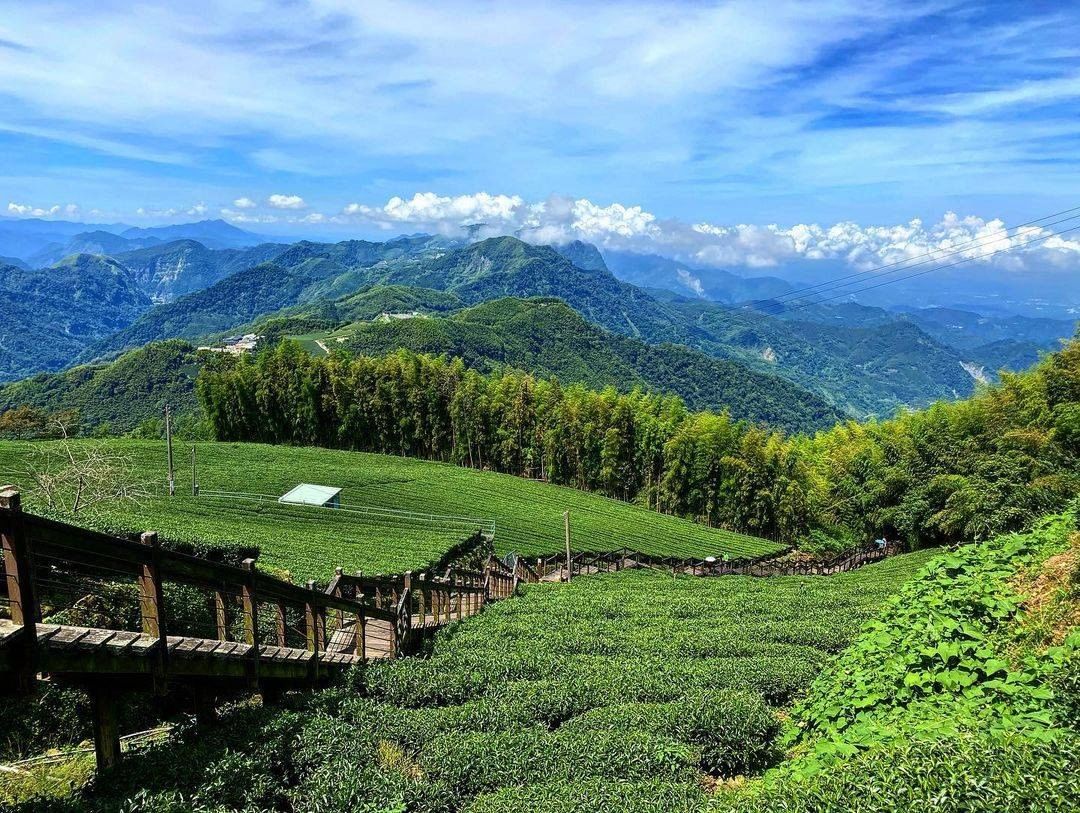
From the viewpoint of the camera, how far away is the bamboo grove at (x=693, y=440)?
36531 mm

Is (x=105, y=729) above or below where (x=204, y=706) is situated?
above

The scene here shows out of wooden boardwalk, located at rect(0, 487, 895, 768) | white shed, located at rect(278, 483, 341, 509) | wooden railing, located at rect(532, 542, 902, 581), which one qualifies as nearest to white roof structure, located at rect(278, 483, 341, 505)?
white shed, located at rect(278, 483, 341, 509)

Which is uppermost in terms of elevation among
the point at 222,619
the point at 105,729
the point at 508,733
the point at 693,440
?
the point at 222,619

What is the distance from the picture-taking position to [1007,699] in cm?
520

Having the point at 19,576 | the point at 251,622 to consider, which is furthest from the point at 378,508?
the point at 19,576

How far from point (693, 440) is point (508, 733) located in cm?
5317

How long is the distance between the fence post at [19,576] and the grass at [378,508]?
15684 millimetres

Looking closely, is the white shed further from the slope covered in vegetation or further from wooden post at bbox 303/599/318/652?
the slope covered in vegetation

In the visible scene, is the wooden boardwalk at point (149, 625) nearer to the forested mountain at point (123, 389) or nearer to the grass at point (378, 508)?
the grass at point (378, 508)

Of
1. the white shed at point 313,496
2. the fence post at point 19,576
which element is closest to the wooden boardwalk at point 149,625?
the fence post at point 19,576

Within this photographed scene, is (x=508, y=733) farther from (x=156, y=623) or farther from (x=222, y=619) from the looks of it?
(x=156, y=623)

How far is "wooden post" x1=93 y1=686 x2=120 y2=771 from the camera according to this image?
548 cm

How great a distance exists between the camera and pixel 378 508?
4238cm

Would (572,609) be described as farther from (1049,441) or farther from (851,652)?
(1049,441)
